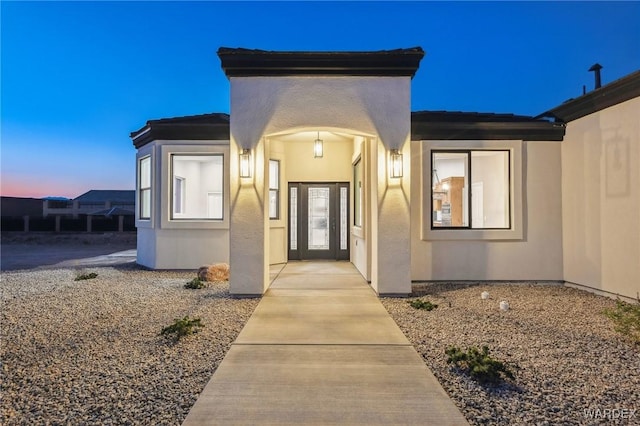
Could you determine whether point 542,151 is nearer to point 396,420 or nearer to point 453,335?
point 453,335

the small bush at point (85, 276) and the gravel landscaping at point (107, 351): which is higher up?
the small bush at point (85, 276)

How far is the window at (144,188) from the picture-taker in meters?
9.50

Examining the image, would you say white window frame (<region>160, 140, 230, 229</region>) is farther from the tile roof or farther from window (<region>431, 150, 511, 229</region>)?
the tile roof

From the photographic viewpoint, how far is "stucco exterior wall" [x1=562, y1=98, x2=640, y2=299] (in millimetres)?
5807

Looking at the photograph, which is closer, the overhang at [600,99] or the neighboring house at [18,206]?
the overhang at [600,99]

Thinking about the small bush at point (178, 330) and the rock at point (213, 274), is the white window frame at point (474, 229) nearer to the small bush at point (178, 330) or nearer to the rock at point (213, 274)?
the rock at point (213, 274)

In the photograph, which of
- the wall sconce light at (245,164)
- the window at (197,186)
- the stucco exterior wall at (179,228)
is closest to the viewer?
the wall sconce light at (245,164)

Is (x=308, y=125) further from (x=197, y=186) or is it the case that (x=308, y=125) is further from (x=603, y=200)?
A: (x=603, y=200)

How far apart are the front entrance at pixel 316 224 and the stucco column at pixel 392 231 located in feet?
13.2

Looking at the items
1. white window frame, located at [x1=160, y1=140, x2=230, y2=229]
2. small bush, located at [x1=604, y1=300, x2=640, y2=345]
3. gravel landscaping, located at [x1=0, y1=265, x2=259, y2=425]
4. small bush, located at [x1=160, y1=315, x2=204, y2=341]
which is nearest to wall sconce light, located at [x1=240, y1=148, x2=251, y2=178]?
gravel landscaping, located at [x1=0, y1=265, x2=259, y2=425]

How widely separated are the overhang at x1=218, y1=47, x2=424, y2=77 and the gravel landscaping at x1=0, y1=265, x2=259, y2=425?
4.03 metres

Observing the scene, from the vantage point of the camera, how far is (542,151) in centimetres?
743

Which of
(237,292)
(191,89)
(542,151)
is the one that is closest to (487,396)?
(237,292)

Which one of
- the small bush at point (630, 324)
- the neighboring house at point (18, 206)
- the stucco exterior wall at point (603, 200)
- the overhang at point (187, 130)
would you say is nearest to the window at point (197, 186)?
the overhang at point (187, 130)
